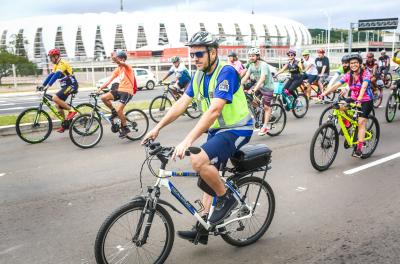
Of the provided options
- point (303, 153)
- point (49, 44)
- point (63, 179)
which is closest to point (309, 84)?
point (303, 153)

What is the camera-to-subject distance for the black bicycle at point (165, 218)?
321 centimetres

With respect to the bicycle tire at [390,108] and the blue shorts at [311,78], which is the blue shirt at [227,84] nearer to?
the bicycle tire at [390,108]

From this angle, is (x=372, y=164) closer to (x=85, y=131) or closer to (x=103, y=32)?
(x=85, y=131)

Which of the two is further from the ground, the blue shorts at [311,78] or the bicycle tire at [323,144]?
the blue shorts at [311,78]

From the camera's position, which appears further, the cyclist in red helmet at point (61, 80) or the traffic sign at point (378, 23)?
the traffic sign at point (378, 23)

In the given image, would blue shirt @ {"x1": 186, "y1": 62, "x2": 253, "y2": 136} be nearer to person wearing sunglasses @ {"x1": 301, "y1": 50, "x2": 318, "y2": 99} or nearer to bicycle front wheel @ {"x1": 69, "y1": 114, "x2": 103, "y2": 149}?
bicycle front wheel @ {"x1": 69, "y1": 114, "x2": 103, "y2": 149}

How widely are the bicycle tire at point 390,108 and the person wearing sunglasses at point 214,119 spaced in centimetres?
850

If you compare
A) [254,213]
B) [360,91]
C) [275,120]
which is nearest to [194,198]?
[254,213]

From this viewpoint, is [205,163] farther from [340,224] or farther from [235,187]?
[340,224]

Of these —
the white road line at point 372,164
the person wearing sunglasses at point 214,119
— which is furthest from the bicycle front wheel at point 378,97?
the person wearing sunglasses at point 214,119

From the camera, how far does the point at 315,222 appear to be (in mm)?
4562

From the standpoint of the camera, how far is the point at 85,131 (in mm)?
8703

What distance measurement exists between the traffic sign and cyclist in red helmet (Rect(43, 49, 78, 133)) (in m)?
68.0

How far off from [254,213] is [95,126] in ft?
18.6
